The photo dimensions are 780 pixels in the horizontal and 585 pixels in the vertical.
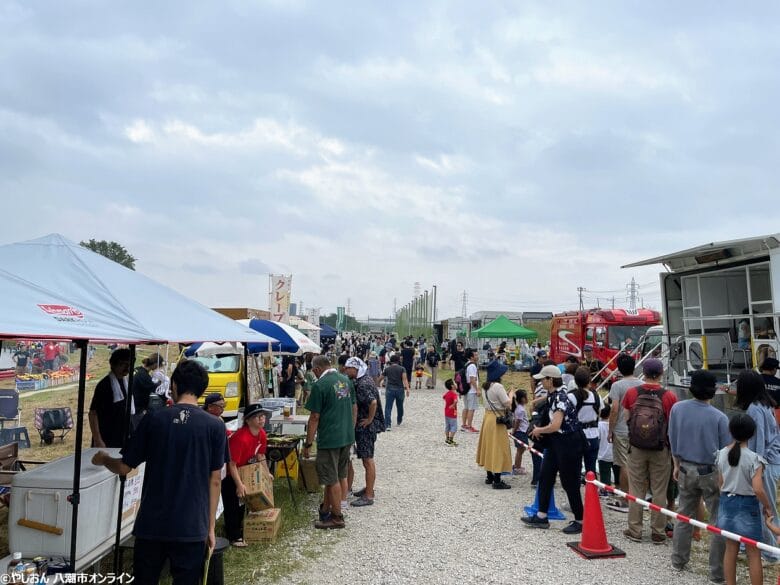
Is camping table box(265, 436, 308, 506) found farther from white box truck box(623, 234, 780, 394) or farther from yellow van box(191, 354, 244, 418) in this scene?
white box truck box(623, 234, 780, 394)

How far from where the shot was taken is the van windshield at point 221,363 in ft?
42.2

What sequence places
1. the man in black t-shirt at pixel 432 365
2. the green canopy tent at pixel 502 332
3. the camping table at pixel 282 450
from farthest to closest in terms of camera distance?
the green canopy tent at pixel 502 332 < the man in black t-shirt at pixel 432 365 < the camping table at pixel 282 450

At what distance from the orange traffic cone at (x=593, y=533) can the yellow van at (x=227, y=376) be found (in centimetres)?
832

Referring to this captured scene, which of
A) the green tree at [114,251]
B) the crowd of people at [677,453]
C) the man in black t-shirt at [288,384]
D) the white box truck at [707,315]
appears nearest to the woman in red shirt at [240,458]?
the crowd of people at [677,453]

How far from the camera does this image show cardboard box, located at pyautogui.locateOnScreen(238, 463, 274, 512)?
5012 millimetres

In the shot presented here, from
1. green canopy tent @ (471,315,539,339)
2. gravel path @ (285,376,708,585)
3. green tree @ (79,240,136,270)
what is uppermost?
green tree @ (79,240,136,270)

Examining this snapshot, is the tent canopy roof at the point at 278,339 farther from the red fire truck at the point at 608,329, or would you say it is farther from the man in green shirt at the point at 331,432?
the red fire truck at the point at 608,329

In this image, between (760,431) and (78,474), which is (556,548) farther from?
(78,474)

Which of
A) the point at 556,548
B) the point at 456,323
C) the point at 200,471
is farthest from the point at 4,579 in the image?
the point at 456,323

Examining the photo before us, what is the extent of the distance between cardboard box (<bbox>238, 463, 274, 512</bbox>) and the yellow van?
653cm

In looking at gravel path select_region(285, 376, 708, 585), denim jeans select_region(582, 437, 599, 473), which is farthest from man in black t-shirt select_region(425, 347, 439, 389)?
denim jeans select_region(582, 437, 599, 473)

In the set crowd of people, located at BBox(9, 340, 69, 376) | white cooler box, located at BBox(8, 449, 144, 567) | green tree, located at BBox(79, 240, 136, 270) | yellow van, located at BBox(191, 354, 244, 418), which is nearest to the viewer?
white cooler box, located at BBox(8, 449, 144, 567)

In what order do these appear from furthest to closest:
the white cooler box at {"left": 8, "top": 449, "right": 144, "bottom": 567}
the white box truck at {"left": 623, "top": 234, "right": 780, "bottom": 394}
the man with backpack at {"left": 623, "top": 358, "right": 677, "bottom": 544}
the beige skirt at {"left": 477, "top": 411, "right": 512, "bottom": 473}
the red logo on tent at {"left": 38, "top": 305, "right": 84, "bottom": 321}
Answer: the white box truck at {"left": 623, "top": 234, "right": 780, "bottom": 394} < the beige skirt at {"left": 477, "top": 411, "right": 512, "bottom": 473} < the man with backpack at {"left": 623, "top": 358, "right": 677, "bottom": 544} < the white cooler box at {"left": 8, "top": 449, "right": 144, "bottom": 567} < the red logo on tent at {"left": 38, "top": 305, "right": 84, "bottom": 321}

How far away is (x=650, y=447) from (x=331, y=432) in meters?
3.05
